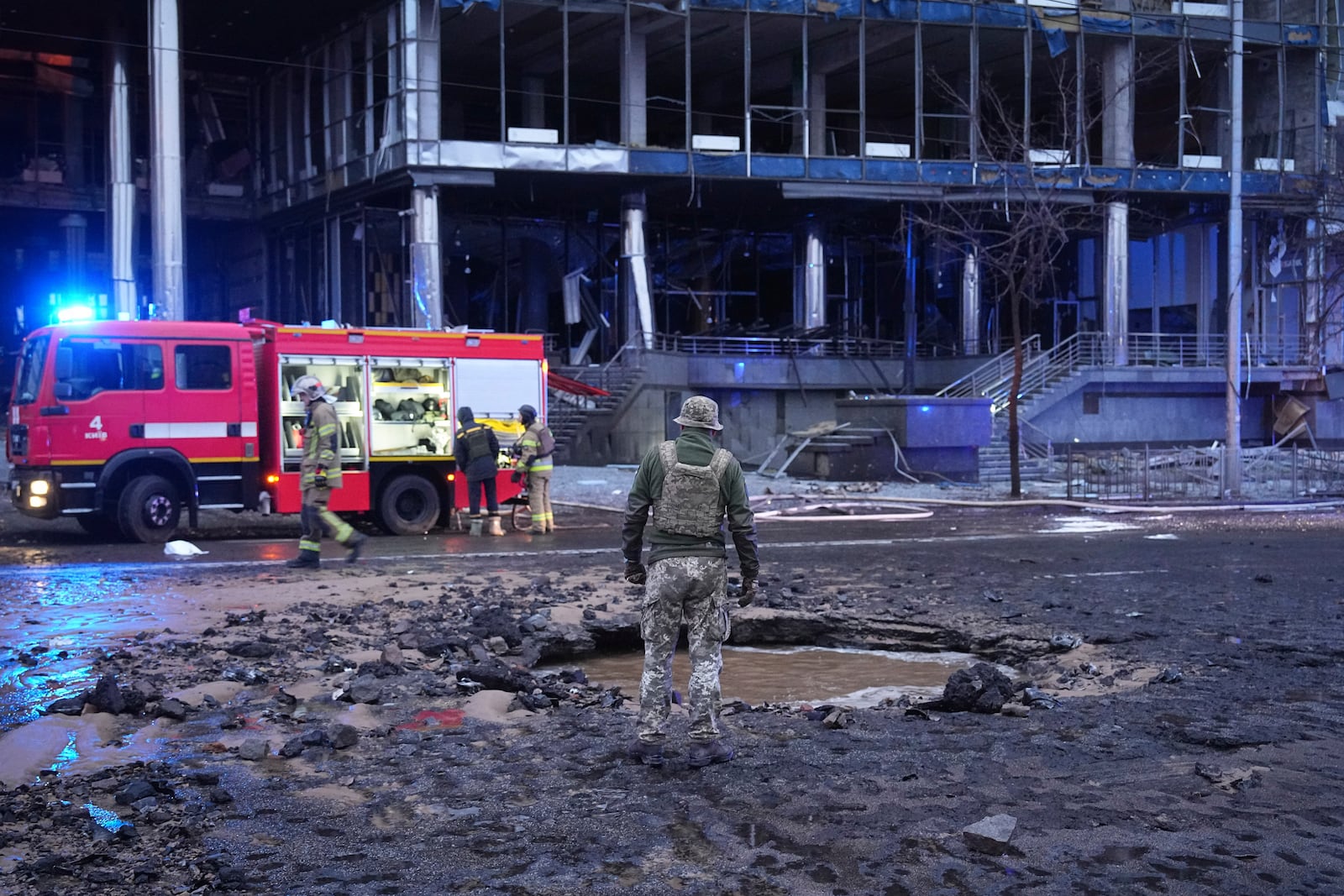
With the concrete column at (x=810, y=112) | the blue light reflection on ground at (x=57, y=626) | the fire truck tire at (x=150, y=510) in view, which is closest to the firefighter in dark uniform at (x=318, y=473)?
the blue light reflection on ground at (x=57, y=626)

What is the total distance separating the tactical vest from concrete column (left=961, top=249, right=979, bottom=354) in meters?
37.0

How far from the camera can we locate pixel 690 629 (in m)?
6.86

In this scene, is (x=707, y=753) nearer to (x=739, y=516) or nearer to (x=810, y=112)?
(x=739, y=516)

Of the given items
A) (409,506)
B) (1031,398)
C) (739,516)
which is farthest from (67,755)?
(1031,398)

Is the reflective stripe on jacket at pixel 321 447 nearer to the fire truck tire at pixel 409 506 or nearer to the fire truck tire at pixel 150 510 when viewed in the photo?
the fire truck tire at pixel 150 510

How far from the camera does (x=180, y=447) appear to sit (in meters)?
16.3

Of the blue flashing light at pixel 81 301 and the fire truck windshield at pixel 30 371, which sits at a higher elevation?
the blue flashing light at pixel 81 301

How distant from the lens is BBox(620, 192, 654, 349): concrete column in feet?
120

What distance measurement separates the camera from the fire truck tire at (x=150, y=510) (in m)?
15.9

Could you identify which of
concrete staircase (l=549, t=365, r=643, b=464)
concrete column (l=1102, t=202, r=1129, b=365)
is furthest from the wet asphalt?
concrete column (l=1102, t=202, r=1129, b=365)

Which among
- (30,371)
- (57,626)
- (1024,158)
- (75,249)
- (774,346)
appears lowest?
(57,626)

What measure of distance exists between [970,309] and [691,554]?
37949 millimetres

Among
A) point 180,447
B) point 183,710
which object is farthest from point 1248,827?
point 180,447

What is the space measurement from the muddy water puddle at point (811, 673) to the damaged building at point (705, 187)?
21009 mm
